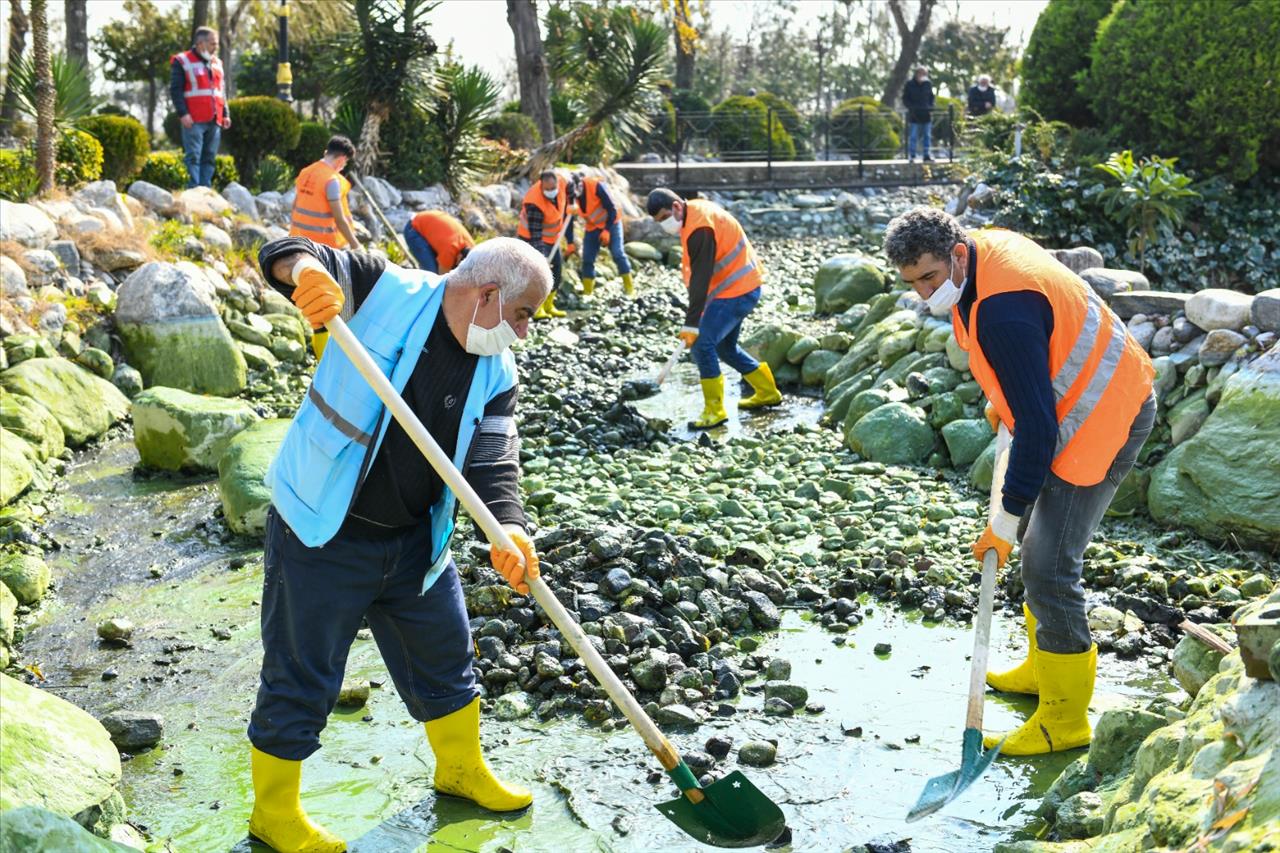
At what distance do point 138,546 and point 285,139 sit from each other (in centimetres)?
1089

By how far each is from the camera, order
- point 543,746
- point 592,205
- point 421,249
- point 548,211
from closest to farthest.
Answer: point 543,746, point 421,249, point 548,211, point 592,205

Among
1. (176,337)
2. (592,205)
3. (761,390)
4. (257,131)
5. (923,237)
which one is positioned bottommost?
(761,390)

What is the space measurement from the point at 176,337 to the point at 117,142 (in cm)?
463

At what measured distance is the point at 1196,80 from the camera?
38.2ft

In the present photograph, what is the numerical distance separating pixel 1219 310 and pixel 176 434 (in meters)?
6.38

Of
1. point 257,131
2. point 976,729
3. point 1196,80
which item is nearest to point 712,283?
point 1196,80

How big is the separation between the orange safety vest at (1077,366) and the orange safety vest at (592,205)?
34.4 ft

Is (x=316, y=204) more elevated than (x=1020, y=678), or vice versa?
(x=316, y=204)

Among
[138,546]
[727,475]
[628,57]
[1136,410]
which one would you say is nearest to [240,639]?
[138,546]

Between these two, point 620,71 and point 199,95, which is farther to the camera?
point 620,71

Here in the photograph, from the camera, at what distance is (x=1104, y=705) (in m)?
4.73

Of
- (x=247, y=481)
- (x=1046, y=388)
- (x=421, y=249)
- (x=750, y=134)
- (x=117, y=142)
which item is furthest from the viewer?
(x=750, y=134)

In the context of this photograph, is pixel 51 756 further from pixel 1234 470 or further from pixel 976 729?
pixel 1234 470

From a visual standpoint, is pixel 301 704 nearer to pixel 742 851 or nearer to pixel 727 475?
pixel 742 851
